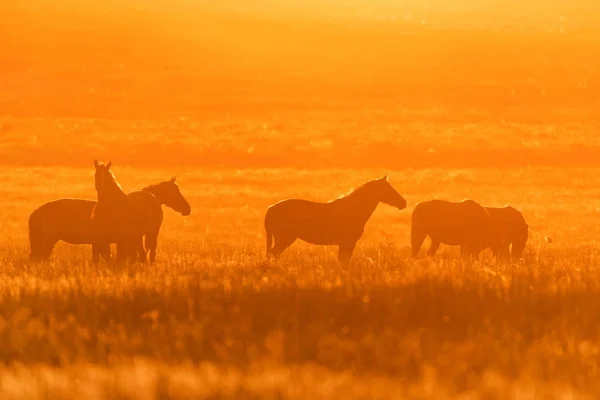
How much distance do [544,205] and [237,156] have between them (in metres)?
19.3

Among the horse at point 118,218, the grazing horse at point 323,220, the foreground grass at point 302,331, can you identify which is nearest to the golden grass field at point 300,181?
the foreground grass at point 302,331

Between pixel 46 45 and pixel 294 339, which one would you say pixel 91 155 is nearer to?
pixel 46 45

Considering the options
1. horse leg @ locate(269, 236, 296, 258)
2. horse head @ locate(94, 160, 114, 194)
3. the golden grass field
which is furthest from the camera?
horse leg @ locate(269, 236, 296, 258)

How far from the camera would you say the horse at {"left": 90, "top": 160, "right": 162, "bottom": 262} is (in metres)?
14.1

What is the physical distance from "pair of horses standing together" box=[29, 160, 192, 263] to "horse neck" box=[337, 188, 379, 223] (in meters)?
2.60

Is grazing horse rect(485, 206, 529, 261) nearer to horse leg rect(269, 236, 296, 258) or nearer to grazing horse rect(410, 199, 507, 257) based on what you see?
grazing horse rect(410, 199, 507, 257)

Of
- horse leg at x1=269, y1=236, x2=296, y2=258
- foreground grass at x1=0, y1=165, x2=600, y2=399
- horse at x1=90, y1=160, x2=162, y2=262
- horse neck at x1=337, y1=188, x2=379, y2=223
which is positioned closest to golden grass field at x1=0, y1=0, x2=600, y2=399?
foreground grass at x1=0, y1=165, x2=600, y2=399

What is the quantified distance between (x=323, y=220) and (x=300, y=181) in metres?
22.8

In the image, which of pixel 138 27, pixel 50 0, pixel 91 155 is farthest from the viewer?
pixel 50 0

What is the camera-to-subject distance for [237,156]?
48562 mm

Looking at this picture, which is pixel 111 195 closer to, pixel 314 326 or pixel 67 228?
pixel 67 228

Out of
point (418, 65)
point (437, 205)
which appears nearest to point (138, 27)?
point (418, 65)

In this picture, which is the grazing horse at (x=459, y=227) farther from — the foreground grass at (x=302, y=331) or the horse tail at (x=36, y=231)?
the horse tail at (x=36, y=231)

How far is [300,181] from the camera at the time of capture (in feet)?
128
